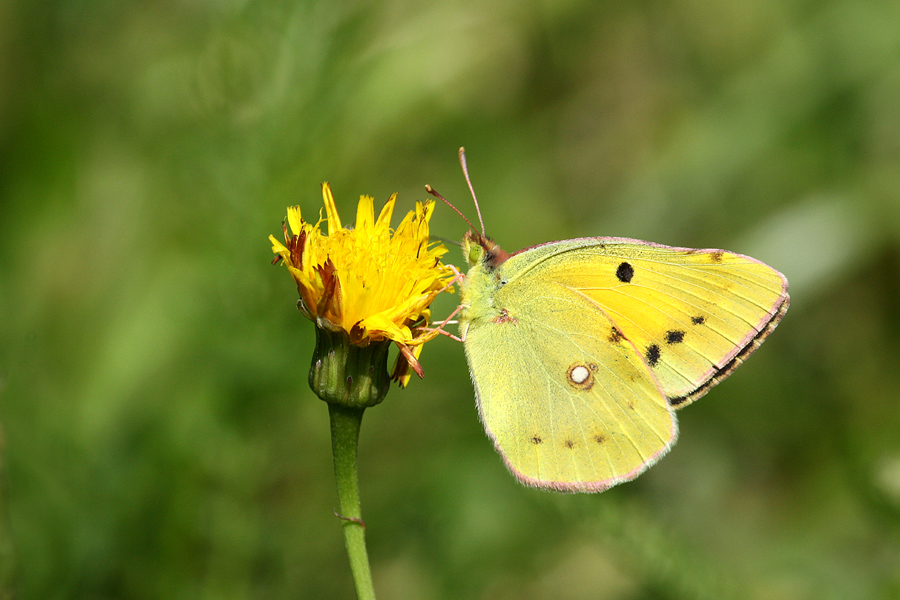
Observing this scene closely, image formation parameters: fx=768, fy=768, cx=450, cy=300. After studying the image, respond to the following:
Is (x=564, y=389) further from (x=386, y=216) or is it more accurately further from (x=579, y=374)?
(x=386, y=216)

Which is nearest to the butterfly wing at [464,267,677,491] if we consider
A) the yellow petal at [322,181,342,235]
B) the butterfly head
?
the butterfly head

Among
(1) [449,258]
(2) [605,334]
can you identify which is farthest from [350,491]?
(1) [449,258]

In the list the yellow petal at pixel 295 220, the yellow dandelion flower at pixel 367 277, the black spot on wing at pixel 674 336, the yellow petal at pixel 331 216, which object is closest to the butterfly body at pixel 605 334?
the black spot on wing at pixel 674 336

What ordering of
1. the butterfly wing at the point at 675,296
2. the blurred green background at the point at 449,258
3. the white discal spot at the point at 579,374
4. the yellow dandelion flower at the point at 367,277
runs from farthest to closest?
1. the blurred green background at the point at 449,258
2. the white discal spot at the point at 579,374
3. the butterfly wing at the point at 675,296
4. the yellow dandelion flower at the point at 367,277

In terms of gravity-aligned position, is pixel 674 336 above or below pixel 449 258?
below

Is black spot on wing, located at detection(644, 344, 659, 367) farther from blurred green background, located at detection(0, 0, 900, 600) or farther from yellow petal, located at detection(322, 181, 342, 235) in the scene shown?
yellow petal, located at detection(322, 181, 342, 235)

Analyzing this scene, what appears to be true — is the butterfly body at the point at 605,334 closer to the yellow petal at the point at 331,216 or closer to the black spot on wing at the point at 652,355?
the black spot on wing at the point at 652,355

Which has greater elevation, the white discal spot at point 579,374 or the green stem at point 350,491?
the white discal spot at point 579,374
